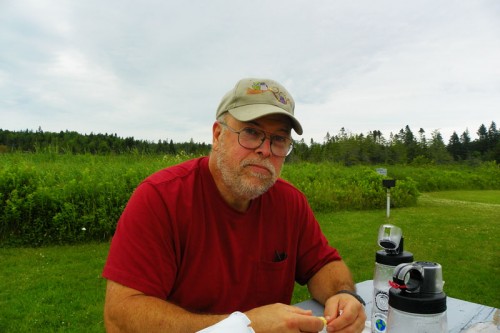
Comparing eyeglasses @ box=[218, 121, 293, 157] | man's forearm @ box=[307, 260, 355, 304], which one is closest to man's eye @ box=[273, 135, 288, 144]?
eyeglasses @ box=[218, 121, 293, 157]

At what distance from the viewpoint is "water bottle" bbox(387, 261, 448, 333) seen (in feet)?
3.17

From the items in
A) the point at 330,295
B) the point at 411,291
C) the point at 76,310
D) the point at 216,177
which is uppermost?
the point at 216,177

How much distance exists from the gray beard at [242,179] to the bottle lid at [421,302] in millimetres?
933

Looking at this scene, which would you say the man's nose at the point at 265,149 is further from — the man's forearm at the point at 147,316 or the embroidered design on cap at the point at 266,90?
the man's forearm at the point at 147,316

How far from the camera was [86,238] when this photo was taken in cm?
708

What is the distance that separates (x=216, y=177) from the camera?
6.34 ft

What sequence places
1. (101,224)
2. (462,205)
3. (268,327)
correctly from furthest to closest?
(462,205)
(101,224)
(268,327)

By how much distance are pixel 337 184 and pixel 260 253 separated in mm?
11852

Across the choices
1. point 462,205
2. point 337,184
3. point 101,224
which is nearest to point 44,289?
point 101,224

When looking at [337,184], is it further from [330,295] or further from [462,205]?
[330,295]

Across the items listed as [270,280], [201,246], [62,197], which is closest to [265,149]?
[201,246]

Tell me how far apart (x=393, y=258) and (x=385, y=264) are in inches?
1.6

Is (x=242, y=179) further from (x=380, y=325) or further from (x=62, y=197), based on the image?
(x=62, y=197)

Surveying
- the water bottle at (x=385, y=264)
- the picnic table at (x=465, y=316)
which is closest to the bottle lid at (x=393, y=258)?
the water bottle at (x=385, y=264)
